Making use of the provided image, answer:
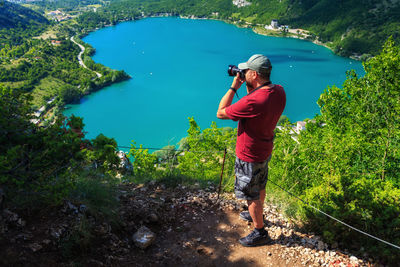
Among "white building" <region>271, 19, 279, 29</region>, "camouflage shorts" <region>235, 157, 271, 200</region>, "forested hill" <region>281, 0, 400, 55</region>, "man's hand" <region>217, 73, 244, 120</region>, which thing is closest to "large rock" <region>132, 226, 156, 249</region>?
"camouflage shorts" <region>235, 157, 271, 200</region>

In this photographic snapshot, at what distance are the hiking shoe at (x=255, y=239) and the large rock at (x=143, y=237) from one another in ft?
3.07

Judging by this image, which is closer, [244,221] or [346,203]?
[346,203]

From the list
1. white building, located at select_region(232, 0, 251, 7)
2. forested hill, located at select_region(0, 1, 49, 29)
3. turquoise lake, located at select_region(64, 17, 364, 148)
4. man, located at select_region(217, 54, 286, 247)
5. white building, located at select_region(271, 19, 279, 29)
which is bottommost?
turquoise lake, located at select_region(64, 17, 364, 148)

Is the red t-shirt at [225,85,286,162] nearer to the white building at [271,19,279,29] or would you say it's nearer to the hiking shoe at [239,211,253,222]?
the hiking shoe at [239,211,253,222]

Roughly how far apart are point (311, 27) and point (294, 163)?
87548mm

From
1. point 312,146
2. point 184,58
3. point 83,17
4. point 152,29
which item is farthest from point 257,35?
point 312,146

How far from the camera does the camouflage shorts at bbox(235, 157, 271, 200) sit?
92.9 inches

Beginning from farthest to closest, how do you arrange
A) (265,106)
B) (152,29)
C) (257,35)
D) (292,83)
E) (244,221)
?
(152,29) → (257,35) → (292,83) → (244,221) → (265,106)

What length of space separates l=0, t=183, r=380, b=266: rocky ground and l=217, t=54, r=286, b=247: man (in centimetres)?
33

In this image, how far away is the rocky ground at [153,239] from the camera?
2.21 m

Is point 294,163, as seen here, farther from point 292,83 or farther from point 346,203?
point 292,83

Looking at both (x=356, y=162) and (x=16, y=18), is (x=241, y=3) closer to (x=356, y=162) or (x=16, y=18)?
(x=16, y=18)

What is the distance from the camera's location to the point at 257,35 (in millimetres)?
79188

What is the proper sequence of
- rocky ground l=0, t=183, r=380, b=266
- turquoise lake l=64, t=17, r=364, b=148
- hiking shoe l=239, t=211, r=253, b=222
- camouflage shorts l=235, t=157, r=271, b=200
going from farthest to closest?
turquoise lake l=64, t=17, r=364, b=148 → hiking shoe l=239, t=211, r=253, b=222 → camouflage shorts l=235, t=157, r=271, b=200 → rocky ground l=0, t=183, r=380, b=266
